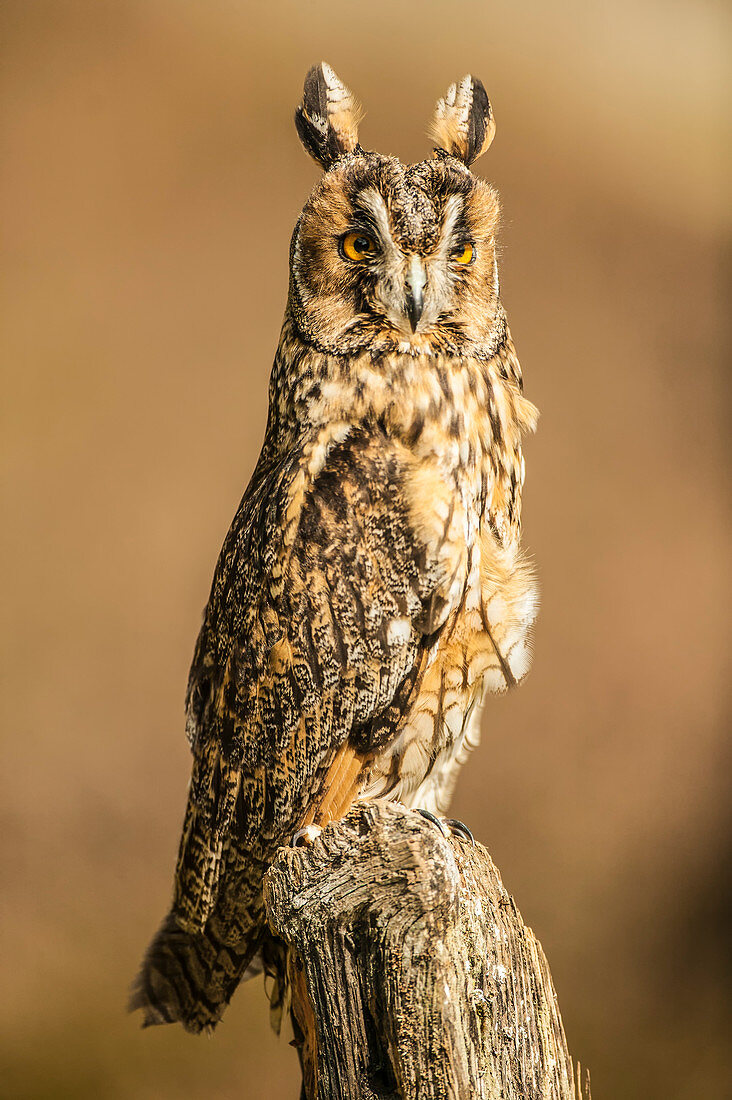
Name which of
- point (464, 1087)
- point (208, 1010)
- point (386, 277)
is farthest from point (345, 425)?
point (208, 1010)

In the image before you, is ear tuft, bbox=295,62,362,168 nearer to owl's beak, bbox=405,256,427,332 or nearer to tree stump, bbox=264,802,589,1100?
owl's beak, bbox=405,256,427,332

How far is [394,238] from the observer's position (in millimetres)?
1036

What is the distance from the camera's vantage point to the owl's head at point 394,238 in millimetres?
1038

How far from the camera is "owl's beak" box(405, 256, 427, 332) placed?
1.03 metres

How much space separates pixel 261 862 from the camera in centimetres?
113

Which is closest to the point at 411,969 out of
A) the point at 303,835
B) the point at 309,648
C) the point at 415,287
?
the point at 303,835

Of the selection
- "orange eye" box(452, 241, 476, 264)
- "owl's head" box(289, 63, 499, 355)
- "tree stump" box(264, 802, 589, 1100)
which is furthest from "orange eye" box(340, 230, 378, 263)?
"tree stump" box(264, 802, 589, 1100)

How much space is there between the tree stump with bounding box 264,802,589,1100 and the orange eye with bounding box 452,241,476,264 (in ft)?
2.30

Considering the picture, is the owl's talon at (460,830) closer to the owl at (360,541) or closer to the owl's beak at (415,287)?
the owl at (360,541)

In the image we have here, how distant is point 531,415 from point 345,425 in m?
0.30

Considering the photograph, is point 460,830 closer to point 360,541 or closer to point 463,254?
point 360,541

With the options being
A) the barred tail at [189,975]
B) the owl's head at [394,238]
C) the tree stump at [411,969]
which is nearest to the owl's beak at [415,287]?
the owl's head at [394,238]

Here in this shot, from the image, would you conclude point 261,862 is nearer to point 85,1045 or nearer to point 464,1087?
point 464,1087

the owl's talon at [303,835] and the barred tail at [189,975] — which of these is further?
the barred tail at [189,975]
